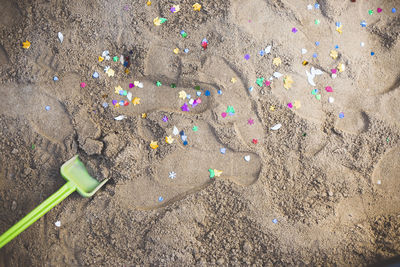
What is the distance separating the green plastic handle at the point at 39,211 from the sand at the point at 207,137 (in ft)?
0.38

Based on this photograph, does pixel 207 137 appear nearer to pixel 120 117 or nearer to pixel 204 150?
pixel 204 150

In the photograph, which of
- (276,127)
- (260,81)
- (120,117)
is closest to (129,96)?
(120,117)

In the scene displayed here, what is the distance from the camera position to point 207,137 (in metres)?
2.15

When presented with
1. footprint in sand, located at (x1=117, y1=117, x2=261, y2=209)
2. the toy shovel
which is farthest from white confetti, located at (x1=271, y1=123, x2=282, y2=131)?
the toy shovel

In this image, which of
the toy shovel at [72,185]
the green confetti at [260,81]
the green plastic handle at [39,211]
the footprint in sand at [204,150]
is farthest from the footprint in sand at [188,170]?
the green confetti at [260,81]

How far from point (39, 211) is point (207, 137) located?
1.06 metres

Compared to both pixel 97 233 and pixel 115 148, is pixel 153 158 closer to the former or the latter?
pixel 115 148

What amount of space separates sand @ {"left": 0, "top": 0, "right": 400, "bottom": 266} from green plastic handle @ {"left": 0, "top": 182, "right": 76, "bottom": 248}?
4.6 inches

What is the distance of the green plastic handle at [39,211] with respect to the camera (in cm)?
183

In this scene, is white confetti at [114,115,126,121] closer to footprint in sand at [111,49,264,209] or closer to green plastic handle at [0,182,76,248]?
footprint in sand at [111,49,264,209]

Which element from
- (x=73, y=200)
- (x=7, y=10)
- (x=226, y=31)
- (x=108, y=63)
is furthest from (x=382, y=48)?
(x=7, y=10)

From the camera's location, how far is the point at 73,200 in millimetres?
2133

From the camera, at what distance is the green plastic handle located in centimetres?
183

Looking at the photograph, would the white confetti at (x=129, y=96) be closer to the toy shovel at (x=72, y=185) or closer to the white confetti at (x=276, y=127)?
the toy shovel at (x=72, y=185)
